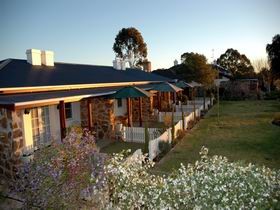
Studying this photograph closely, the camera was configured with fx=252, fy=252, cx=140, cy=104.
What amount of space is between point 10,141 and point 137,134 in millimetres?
7058

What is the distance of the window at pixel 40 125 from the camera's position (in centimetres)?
1154

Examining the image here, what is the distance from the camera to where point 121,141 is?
14.6 meters

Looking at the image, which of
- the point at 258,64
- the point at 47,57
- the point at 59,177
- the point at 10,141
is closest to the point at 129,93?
the point at 47,57

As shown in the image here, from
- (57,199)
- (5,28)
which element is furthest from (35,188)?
(5,28)

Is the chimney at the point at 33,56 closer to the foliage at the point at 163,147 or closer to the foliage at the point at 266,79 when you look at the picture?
the foliage at the point at 163,147

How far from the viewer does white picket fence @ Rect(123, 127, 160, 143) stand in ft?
45.3

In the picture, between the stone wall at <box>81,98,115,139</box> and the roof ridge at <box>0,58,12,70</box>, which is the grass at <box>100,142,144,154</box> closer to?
the stone wall at <box>81,98,115,139</box>

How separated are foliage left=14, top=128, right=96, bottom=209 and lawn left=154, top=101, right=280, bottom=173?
476 cm

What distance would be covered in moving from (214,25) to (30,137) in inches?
550

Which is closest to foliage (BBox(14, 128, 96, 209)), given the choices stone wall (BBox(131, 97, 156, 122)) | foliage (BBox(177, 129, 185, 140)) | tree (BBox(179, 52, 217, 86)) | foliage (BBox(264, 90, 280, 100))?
foliage (BBox(177, 129, 185, 140))

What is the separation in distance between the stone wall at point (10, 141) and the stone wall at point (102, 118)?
628 centimetres

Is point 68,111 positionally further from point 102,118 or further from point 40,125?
point 40,125

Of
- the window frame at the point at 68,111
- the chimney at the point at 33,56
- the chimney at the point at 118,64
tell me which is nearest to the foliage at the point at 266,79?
the chimney at the point at 118,64

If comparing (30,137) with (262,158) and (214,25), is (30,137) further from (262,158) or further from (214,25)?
(214,25)
